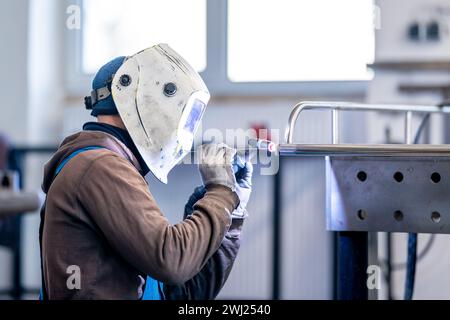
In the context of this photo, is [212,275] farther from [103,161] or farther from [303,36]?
[303,36]

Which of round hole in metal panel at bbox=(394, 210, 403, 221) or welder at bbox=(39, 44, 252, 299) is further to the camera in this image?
round hole in metal panel at bbox=(394, 210, 403, 221)

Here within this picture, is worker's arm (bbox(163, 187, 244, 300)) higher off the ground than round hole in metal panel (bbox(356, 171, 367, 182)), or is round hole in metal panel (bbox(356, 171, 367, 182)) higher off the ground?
round hole in metal panel (bbox(356, 171, 367, 182))

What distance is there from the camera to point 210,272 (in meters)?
1.22

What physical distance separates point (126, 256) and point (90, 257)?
6 centimetres

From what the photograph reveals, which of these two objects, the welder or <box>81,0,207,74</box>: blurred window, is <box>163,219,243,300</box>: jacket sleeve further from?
<box>81,0,207,74</box>: blurred window

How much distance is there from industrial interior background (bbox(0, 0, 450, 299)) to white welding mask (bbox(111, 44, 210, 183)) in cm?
97

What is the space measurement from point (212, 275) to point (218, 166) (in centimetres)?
22

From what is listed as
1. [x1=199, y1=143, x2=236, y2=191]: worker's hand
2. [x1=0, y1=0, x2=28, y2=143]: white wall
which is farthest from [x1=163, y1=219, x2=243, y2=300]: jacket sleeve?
[x1=0, y1=0, x2=28, y2=143]: white wall

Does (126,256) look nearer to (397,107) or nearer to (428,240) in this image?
(397,107)

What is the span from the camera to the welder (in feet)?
3.25

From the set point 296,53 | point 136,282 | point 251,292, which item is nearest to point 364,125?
point 296,53

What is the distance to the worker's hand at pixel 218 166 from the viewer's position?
1.09 meters

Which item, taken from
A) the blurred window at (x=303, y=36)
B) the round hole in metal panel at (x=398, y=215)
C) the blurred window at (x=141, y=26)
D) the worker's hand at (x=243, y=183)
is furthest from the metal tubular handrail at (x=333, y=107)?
the blurred window at (x=141, y=26)

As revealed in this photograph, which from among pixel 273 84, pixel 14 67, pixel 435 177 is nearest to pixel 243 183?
pixel 435 177
